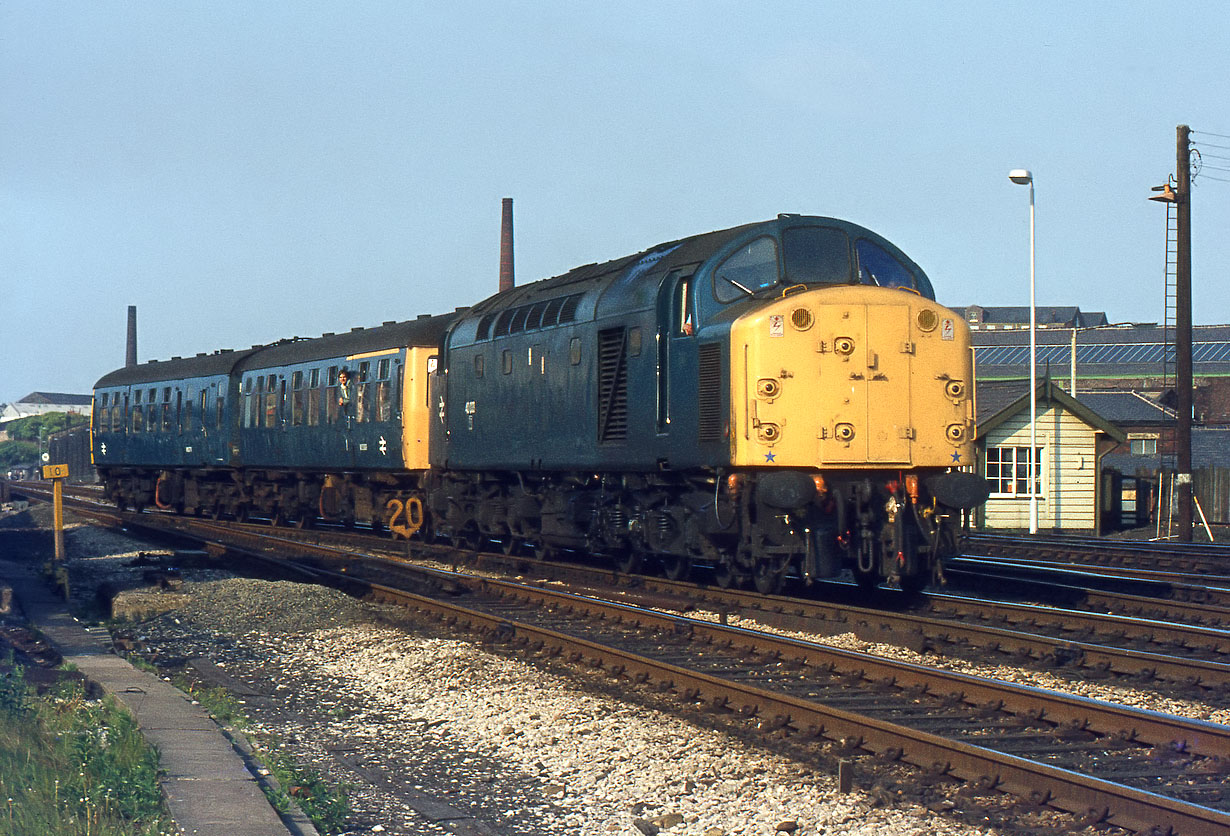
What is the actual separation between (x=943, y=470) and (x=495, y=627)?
4946mm

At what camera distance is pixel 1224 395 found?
6294cm

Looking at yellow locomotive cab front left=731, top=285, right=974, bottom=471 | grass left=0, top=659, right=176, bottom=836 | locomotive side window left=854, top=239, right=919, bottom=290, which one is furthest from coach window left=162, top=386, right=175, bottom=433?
grass left=0, top=659, right=176, bottom=836

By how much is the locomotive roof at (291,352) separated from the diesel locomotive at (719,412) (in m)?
0.61

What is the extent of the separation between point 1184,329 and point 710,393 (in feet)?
57.2

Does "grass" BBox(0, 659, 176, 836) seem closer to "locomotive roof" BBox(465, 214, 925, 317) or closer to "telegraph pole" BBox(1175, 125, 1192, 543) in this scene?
"locomotive roof" BBox(465, 214, 925, 317)

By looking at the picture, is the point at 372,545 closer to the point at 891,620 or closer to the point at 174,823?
Answer: the point at 891,620

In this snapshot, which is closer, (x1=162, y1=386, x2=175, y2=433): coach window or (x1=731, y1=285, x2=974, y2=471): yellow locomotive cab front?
(x1=731, y1=285, x2=974, y2=471): yellow locomotive cab front

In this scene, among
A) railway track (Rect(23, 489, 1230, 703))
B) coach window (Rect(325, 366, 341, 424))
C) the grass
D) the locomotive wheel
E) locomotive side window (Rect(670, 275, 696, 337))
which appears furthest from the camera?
coach window (Rect(325, 366, 341, 424))

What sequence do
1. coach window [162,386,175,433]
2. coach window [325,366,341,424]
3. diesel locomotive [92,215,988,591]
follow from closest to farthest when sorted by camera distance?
diesel locomotive [92,215,988,591] < coach window [325,366,341,424] < coach window [162,386,175,433]

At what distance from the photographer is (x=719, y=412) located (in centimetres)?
1336

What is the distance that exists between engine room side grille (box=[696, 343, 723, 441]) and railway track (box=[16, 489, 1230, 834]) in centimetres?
190

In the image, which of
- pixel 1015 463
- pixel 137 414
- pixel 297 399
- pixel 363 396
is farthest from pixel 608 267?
pixel 137 414

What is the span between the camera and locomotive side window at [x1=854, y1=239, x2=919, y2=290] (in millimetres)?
14195

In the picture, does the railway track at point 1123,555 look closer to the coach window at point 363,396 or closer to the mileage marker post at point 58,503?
the coach window at point 363,396
